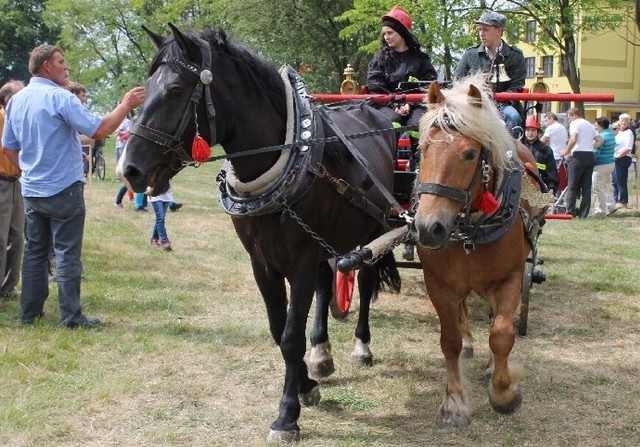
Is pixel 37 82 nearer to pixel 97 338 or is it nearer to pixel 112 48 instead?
pixel 97 338

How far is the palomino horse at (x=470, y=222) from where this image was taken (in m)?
3.66

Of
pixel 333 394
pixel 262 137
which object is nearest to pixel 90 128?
A: pixel 262 137

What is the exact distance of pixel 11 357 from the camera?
531 centimetres

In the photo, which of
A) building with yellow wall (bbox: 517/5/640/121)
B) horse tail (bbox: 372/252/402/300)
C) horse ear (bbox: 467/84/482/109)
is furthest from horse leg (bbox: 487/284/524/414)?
building with yellow wall (bbox: 517/5/640/121)

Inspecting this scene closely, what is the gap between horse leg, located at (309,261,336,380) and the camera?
16.8 ft

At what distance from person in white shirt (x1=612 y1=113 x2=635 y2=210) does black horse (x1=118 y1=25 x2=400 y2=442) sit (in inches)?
512

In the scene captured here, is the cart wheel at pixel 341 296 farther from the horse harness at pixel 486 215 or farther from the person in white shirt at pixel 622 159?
the person in white shirt at pixel 622 159

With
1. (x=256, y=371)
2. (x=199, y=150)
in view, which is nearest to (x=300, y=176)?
(x=199, y=150)

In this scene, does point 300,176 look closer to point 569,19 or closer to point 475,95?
point 475,95

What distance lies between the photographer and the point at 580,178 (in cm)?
1484

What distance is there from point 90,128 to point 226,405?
230 centimetres

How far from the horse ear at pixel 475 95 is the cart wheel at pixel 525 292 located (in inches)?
83.1

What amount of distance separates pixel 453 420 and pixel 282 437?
3.15ft

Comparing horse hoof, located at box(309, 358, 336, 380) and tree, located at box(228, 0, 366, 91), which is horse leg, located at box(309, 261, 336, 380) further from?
tree, located at box(228, 0, 366, 91)
